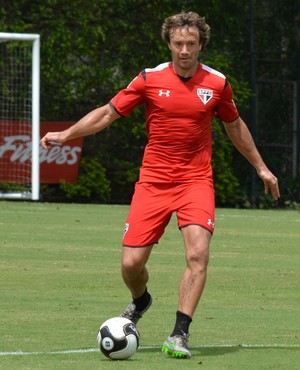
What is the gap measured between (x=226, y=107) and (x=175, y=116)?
0.47 meters

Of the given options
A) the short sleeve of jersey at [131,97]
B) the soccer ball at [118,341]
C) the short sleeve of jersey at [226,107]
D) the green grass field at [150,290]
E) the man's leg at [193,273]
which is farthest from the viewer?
the short sleeve of jersey at [226,107]

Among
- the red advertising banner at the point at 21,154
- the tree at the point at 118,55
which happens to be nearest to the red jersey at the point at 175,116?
the red advertising banner at the point at 21,154

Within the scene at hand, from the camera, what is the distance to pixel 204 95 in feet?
29.6

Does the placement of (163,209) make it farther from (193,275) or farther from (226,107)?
(226,107)

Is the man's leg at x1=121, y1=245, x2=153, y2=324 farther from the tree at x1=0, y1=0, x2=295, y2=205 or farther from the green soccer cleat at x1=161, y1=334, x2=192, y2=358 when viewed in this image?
the tree at x1=0, y1=0, x2=295, y2=205

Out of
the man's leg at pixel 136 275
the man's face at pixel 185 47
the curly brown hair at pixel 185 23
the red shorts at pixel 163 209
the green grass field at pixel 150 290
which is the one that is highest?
the curly brown hair at pixel 185 23

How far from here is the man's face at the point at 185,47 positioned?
893cm

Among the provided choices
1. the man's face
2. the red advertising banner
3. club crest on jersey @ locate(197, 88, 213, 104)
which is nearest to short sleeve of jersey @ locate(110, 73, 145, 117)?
the man's face

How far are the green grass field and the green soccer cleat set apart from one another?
0.25 feet

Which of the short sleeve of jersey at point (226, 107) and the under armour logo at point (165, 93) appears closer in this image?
the under armour logo at point (165, 93)

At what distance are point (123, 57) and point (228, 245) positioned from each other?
1226cm

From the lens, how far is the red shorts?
29.3 ft

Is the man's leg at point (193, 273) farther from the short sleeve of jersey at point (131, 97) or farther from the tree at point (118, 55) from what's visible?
the tree at point (118, 55)

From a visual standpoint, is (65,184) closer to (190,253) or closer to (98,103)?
(98,103)
